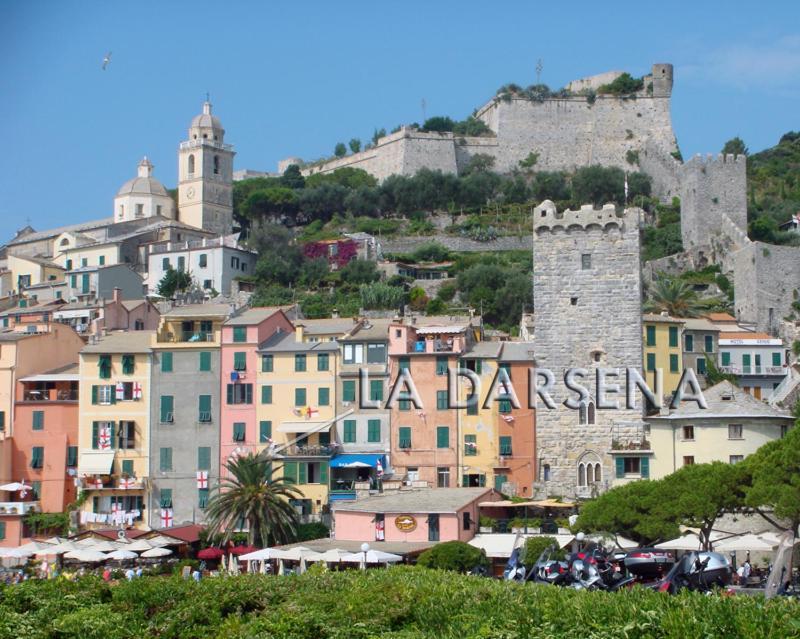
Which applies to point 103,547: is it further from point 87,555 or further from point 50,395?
point 50,395

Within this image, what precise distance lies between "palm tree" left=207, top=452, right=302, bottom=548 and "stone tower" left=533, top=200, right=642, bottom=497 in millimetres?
10259

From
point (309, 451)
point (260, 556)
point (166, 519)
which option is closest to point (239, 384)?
point (309, 451)

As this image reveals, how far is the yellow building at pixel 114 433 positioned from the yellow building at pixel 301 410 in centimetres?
500

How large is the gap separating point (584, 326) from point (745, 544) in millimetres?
13625

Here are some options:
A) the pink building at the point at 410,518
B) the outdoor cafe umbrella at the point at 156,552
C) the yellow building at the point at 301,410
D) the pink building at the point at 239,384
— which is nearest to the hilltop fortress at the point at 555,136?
the pink building at the point at 239,384

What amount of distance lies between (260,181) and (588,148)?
31.6 metres

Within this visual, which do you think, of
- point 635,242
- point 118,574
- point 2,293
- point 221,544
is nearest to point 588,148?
point 2,293

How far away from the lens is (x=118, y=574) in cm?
3259

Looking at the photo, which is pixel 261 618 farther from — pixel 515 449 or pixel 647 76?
pixel 647 76

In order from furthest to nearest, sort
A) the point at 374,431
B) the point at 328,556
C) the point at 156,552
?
1. the point at 374,431
2. the point at 156,552
3. the point at 328,556

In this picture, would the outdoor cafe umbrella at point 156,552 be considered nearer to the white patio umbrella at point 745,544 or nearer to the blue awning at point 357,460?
the blue awning at point 357,460

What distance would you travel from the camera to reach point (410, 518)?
48.8m

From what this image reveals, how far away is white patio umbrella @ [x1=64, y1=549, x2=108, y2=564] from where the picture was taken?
153 ft

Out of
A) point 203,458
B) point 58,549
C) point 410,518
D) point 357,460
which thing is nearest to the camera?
point 58,549
